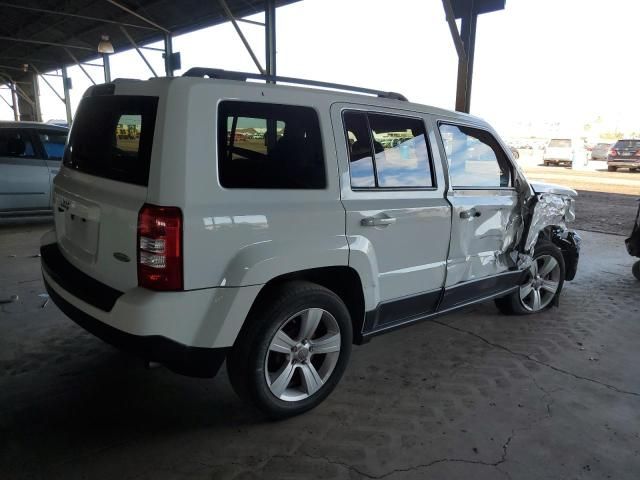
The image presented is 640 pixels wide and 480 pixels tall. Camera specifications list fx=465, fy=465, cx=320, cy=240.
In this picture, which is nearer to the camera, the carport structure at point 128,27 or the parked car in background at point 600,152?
the carport structure at point 128,27

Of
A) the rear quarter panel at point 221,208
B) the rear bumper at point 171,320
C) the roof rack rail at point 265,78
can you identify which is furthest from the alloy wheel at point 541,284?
the rear bumper at point 171,320

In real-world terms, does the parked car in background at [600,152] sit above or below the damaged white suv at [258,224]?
above

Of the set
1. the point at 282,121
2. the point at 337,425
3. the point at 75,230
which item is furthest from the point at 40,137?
the point at 337,425

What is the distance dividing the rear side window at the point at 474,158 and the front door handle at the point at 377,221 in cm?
75

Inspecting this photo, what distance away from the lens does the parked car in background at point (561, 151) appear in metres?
25.4

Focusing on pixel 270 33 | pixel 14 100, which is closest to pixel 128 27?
pixel 270 33

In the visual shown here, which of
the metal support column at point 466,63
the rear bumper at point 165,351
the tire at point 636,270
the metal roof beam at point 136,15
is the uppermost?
the metal roof beam at point 136,15

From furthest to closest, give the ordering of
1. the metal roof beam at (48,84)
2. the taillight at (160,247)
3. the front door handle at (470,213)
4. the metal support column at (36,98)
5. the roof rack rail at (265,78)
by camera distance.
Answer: the metal support column at (36,98), the metal roof beam at (48,84), the front door handle at (470,213), the roof rack rail at (265,78), the taillight at (160,247)

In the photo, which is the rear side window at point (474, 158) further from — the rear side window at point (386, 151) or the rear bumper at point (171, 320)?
the rear bumper at point (171, 320)

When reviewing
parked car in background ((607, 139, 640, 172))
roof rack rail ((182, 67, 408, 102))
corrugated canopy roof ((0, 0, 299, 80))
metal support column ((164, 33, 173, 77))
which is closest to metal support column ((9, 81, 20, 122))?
corrugated canopy roof ((0, 0, 299, 80))

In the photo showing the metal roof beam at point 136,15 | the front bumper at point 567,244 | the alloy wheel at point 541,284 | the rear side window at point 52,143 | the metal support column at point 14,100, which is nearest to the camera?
the alloy wheel at point 541,284

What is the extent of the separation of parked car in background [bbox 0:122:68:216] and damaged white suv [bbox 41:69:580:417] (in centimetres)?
478

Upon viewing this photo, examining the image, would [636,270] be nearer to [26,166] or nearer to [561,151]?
[26,166]

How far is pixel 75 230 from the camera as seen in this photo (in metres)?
2.67
